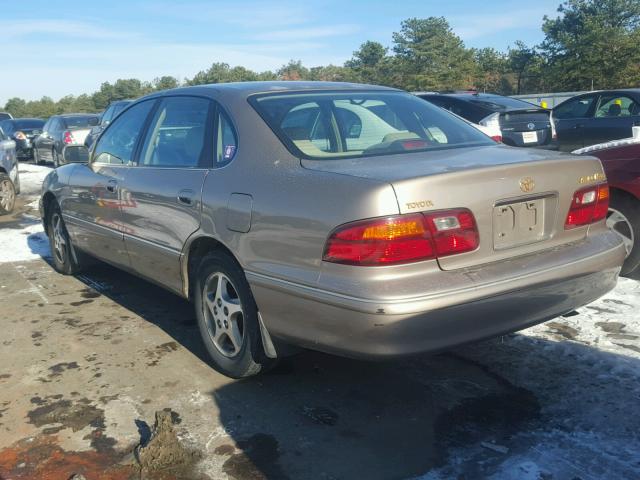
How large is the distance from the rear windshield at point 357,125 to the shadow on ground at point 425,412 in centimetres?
116

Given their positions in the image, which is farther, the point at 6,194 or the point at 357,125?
the point at 6,194

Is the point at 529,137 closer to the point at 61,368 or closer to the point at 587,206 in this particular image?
the point at 587,206

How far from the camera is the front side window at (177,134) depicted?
3920mm

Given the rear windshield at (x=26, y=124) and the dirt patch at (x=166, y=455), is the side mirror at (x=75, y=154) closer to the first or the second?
the dirt patch at (x=166, y=455)

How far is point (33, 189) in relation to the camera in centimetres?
1314

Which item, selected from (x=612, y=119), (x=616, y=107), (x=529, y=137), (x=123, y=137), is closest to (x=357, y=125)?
(x=123, y=137)

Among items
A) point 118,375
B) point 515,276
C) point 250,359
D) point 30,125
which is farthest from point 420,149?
point 30,125

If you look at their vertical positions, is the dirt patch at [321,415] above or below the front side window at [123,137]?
below

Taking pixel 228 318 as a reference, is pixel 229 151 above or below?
above

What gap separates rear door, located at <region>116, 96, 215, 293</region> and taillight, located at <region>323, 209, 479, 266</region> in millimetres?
1180

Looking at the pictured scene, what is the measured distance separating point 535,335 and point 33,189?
11522 millimetres

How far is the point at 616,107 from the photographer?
35.3 feet

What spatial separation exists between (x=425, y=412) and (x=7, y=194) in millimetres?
8505

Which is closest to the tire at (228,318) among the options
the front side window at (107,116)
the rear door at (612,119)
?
the rear door at (612,119)
